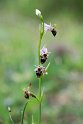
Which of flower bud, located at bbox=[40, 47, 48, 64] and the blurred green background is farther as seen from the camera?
the blurred green background

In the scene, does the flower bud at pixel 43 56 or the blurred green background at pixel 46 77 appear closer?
the flower bud at pixel 43 56

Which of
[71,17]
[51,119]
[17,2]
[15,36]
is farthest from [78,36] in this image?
[51,119]

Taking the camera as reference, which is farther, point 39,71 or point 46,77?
point 46,77

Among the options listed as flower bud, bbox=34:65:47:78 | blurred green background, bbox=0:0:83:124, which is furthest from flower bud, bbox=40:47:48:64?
blurred green background, bbox=0:0:83:124

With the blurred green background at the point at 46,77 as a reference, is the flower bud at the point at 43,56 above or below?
above

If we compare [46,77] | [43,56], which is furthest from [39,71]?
[46,77]

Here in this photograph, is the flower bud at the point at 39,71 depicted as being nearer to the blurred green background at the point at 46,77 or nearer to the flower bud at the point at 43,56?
the flower bud at the point at 43,56

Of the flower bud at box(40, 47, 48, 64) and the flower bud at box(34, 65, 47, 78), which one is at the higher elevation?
the flower bud at box(40, 47, 48, 64)

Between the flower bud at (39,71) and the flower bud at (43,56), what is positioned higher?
the flower bud at (43,56)

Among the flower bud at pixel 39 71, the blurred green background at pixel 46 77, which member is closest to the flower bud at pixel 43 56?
the flower bud at pixel 39 71

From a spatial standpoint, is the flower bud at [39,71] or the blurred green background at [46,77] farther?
the blurred green background at [46,77]

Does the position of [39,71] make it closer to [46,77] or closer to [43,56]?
[43,56]

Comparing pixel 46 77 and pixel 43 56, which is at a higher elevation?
pixel 43 56

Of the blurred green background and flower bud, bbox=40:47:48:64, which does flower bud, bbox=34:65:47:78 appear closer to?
flower bud, bbox=40:47:48:64
